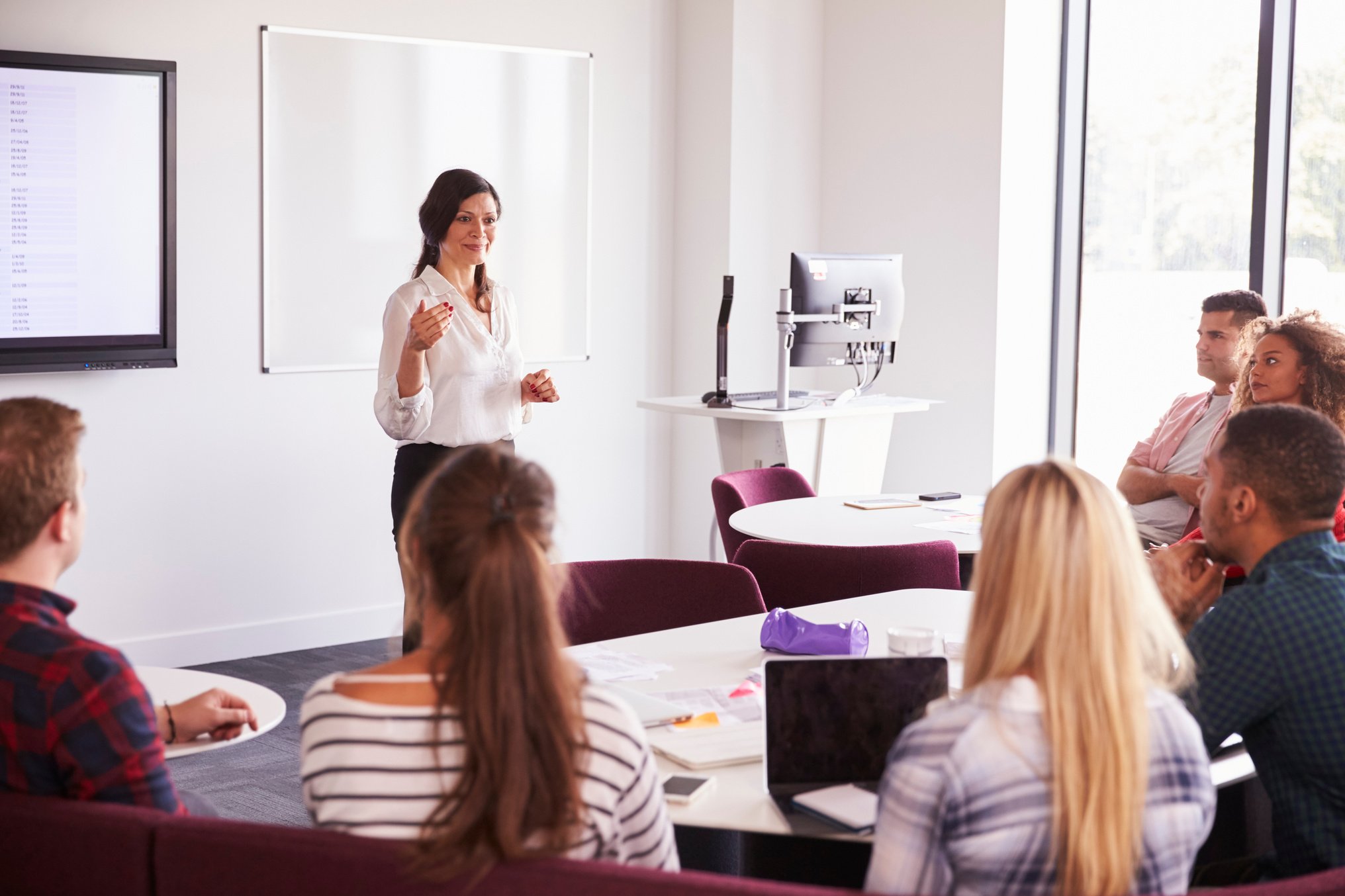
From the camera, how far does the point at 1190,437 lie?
13.7 ft

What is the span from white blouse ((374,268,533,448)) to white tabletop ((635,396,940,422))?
45.7 inches

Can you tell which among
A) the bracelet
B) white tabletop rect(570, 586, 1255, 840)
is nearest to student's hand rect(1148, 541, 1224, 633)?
white tabletop rect(570, 586, 1255, 840)

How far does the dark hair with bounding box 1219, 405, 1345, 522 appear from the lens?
75.5 inches

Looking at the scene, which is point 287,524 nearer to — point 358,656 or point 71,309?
point 358,656

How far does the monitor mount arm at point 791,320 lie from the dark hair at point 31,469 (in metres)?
3.46

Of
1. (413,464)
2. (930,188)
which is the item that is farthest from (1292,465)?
(930,188)

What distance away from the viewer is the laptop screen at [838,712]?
73.7 inches

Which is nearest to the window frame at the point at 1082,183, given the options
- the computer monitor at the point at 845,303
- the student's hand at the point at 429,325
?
the computer monitor at the point at 845,303

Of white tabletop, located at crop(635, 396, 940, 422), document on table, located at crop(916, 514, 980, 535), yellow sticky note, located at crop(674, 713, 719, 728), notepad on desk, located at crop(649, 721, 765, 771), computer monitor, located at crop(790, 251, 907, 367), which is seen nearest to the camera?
notepad on desk, located at crop(649, 721, 765, 771)

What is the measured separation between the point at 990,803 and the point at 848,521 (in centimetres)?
257

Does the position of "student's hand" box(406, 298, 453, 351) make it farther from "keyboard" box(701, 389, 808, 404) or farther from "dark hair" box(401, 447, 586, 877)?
"dark hair" box(401, 447, 586, 877)

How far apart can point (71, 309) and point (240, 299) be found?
63 centimetres

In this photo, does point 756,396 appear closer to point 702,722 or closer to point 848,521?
point 848,521

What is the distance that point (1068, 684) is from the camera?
4.70ft
